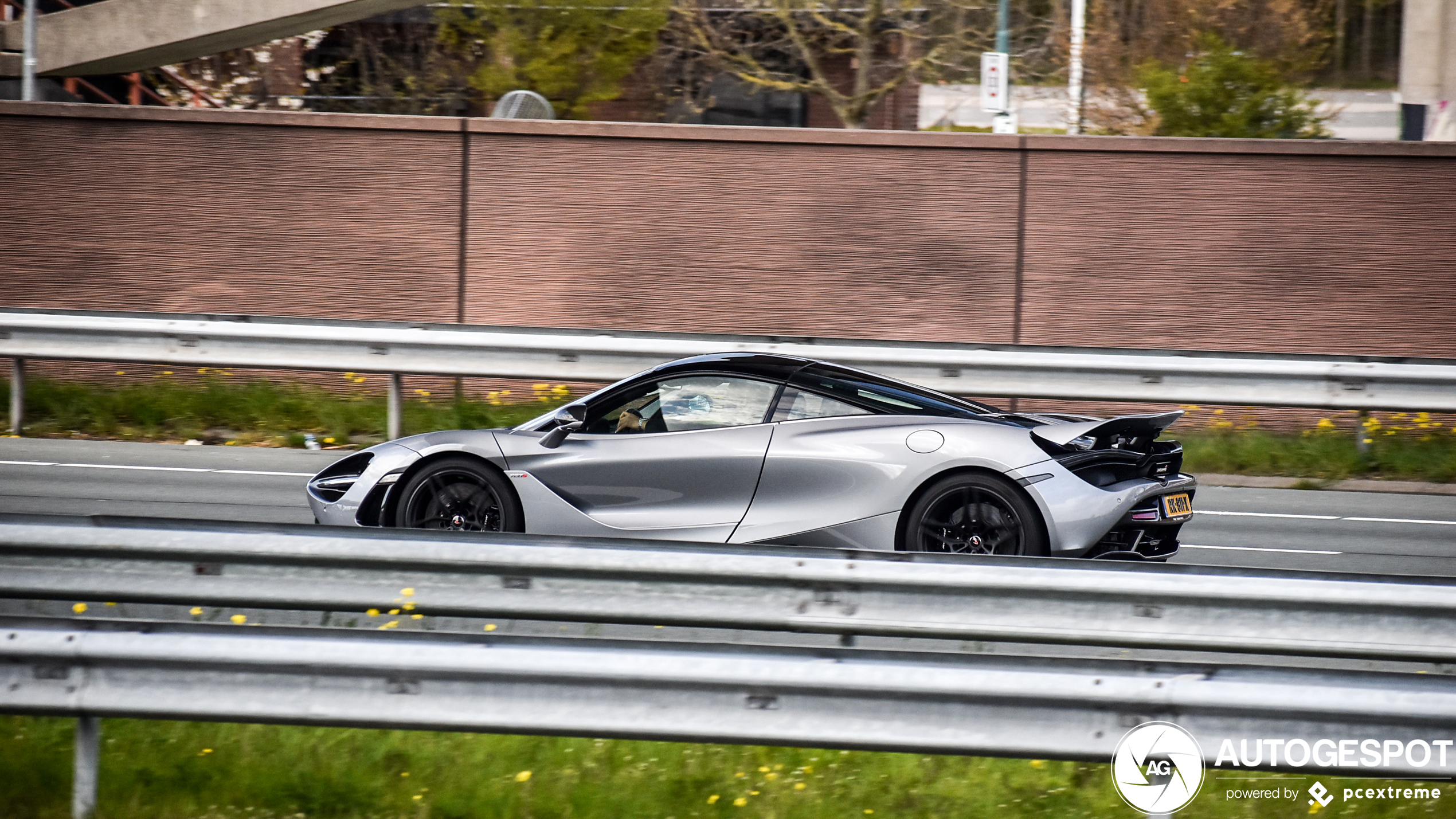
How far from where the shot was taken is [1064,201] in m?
12.7

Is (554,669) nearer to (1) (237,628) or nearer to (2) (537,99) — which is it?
(1) (237,628)

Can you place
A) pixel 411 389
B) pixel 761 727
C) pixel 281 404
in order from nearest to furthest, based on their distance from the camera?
pixel 761 727
pixel 281 404
pixel 411 389

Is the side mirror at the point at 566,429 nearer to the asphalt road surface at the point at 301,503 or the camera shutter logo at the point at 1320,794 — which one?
the asphalt road surface at the point at 301,503

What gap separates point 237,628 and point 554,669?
3.18 ft

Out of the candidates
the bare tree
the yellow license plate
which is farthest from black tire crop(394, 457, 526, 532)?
the bare tree

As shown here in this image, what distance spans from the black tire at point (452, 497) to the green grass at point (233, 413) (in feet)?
14.3

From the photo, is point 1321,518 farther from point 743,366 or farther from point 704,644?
point 704,644

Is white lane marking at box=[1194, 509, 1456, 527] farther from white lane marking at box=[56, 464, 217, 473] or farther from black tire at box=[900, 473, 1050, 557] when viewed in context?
white lane marking at box=[56, 464, 217, 473]

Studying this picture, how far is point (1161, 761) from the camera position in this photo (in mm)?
3660

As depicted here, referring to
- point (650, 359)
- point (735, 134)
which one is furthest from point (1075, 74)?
point (650, 359)

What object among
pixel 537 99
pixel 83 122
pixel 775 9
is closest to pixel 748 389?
pixel 537 99

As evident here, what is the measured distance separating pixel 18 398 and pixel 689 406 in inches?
292

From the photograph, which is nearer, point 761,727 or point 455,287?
point 761,727

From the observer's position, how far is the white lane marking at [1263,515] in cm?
927
